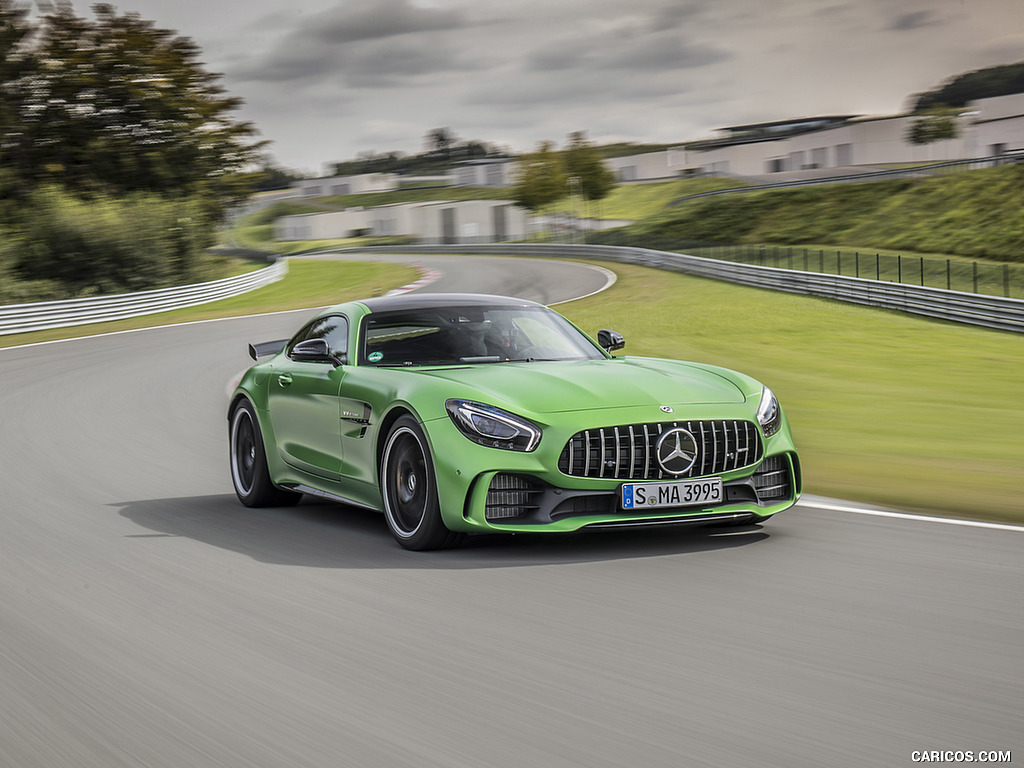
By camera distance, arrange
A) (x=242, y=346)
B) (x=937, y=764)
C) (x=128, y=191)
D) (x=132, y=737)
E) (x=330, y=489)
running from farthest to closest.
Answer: (x=128, y=191) → (x=242, y=346) → (x=330, y=489) → (x=132, y=737) → (x=937, y=764)

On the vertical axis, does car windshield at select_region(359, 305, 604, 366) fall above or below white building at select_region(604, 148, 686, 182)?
below

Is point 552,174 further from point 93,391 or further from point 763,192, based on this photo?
point 93,391

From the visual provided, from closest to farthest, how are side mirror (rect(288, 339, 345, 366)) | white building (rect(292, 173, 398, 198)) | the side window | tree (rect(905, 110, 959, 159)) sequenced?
side mirror (rect(288, 339, 345, 366)) < the side window < tree (rect(905, 110, 959, 159)) < white building (rect(292, 173, 398, 198))

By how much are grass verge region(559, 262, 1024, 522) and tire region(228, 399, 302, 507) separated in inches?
142

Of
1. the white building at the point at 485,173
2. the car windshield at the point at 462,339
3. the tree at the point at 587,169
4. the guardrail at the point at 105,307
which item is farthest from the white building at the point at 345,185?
the car windshield at the point at 462,339

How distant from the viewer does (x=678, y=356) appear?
20281 millimetres

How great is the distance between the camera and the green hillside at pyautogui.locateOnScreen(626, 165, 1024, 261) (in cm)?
5912

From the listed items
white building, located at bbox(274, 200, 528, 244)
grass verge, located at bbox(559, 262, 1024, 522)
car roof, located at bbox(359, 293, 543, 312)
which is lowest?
grass verge, located at bbox(559, 262, 1024, 522)

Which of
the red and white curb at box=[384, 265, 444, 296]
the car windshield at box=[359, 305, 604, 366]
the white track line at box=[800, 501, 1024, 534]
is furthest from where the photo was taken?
the red and white curb at box=[384, 265, 444, 296]

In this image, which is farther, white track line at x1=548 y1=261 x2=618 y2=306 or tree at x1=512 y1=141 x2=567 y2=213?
tree at x1=512 y1=141 x2=567 y2=213

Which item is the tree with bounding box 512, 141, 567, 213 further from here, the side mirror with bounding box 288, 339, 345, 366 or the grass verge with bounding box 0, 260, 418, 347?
the side mirror with bounding box 288, 339, 345, 366

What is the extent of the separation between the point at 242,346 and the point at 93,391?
24.1ft

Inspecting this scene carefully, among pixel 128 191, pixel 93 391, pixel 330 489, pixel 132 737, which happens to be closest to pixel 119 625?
pixel 132 737

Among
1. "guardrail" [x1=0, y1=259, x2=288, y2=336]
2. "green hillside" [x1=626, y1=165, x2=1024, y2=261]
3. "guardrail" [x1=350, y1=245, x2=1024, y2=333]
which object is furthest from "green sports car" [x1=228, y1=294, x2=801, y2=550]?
"green hillside" [x1=626, y1=165, x2=1024, y2=261]
